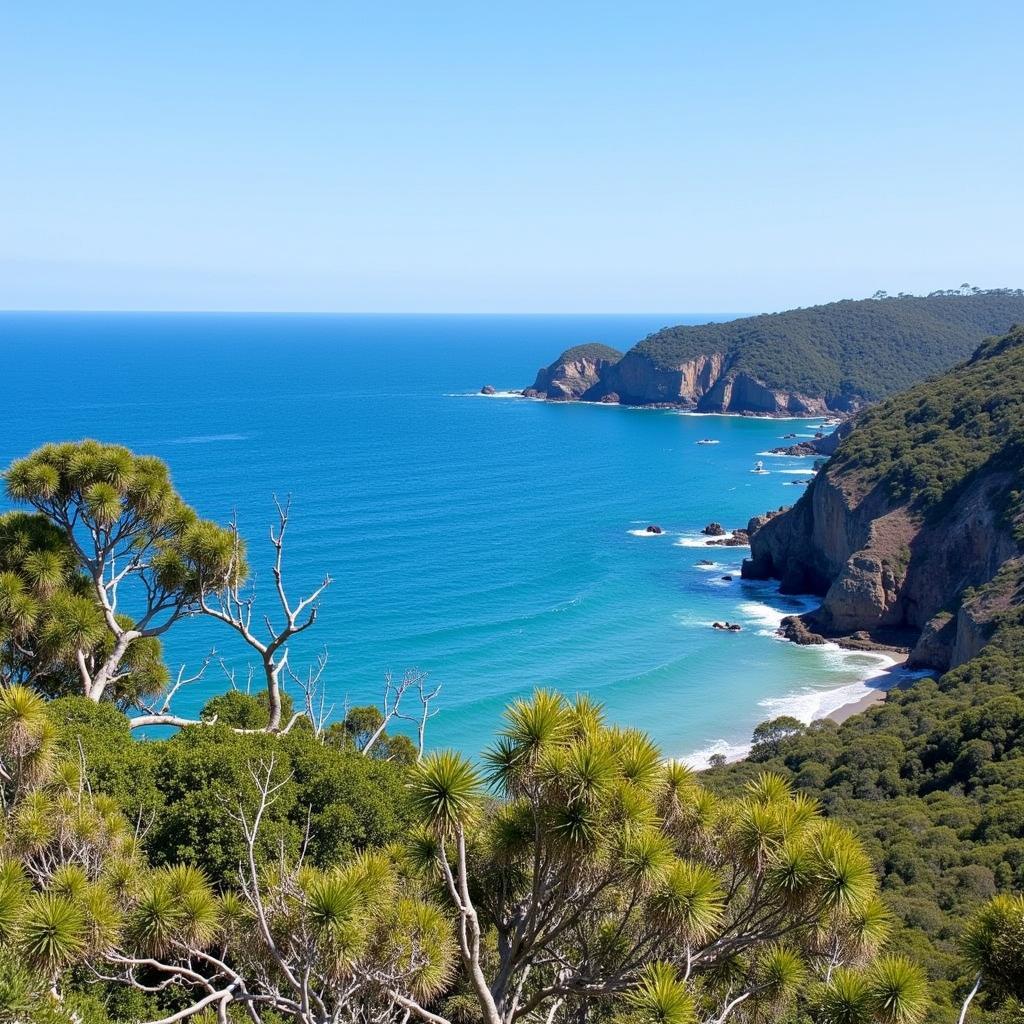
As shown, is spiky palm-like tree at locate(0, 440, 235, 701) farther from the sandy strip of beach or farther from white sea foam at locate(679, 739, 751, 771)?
the sandy strip of beach

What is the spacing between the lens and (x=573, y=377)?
151000mm

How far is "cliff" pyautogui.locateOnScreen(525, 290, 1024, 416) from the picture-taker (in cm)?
13150

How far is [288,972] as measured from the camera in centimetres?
700

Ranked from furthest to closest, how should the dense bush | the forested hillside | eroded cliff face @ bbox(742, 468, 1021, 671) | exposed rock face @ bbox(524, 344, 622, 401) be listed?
1. exposed rock face @ bbox(524, 344, 622, 401)
2. eroded cliff face @ bbox(742, 468, 1021, 671)
3. the forested hillside
4. the dense bush

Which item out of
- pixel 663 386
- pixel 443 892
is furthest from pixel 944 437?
pixel 663 386

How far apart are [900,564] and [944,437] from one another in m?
11.4

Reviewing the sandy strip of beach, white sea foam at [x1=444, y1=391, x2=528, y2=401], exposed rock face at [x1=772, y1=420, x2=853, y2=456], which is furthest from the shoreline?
white sea foam at [x1=444, y1=391, x2=528, y2=401]

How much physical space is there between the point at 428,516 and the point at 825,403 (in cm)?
7529

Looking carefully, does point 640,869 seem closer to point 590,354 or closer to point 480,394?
point 480,394

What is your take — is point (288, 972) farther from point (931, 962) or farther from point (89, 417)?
point (89, 417)

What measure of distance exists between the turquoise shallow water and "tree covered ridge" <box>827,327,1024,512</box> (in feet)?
29.2

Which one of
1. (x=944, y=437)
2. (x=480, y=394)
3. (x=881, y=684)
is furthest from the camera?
(x=480, y=394)

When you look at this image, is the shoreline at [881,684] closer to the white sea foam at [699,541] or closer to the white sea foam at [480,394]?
the white sea foam at [699,541]

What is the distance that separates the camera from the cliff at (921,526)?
45844 mm
